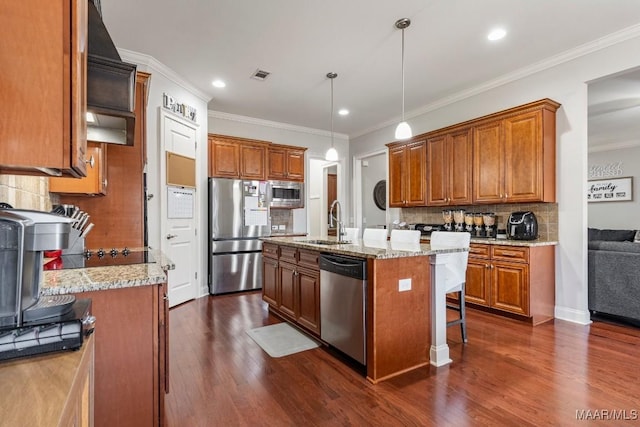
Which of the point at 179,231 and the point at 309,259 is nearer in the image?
the point at 309,259

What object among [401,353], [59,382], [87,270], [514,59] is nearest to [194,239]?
[87,270]

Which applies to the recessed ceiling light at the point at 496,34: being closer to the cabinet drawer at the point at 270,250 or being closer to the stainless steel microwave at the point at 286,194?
the cabinet drawer at the point at 270,250

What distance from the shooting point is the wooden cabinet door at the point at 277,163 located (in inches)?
217

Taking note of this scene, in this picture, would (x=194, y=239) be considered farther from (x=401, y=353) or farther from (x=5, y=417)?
(x=5, y=417)

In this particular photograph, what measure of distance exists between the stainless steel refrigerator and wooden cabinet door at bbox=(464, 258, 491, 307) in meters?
3.02

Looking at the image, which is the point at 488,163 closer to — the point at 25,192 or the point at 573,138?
the point at 573,138

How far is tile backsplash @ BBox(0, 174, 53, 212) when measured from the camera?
1.52 m

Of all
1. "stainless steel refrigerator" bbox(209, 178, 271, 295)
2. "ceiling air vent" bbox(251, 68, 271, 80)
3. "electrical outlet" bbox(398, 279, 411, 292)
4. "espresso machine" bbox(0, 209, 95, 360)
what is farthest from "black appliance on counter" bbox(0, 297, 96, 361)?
"stainless steel refrigerator" bbox(209, 178, 271, 295)

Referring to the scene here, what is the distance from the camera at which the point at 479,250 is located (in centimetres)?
376

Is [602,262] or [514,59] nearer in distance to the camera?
[602,262]

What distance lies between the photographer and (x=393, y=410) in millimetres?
1884

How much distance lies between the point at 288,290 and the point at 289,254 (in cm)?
38

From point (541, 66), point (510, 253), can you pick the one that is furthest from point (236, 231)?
point (541, 66)

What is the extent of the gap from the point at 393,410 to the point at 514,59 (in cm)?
377
